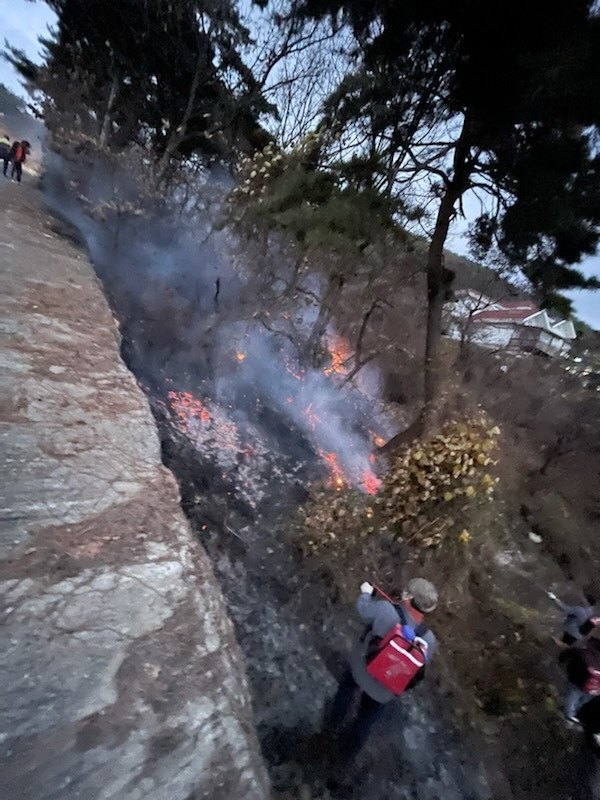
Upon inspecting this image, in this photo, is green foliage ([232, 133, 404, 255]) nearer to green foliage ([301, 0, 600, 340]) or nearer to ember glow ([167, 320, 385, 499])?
green foliage ([301, 0, 600, 340])

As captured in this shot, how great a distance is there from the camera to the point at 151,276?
490 inches

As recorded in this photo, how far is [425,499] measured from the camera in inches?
254

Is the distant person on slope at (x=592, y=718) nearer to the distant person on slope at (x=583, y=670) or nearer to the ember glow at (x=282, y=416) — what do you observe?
the distant person on slope at (x=583, y=670)

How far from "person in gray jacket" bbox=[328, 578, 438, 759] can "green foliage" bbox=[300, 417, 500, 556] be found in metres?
1.96

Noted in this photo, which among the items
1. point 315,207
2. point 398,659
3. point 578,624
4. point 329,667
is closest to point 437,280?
point 315,207

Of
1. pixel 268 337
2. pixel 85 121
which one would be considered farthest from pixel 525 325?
pixel 85 121

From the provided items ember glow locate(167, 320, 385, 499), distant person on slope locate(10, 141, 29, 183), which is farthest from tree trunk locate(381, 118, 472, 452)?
distant person on slope locate(10, 141, 29, 183)

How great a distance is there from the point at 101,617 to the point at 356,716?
3.30 meters

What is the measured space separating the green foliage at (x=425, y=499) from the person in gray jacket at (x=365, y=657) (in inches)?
77.0

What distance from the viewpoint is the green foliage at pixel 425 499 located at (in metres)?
6.21

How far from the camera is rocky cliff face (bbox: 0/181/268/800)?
189cm

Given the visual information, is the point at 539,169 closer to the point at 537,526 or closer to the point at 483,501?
the point at 483,501

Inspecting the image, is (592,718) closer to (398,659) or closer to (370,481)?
(398,659)

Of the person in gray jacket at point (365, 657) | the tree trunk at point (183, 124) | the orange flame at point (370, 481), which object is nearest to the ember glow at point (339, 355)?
the orange flame at point (370, 481)
